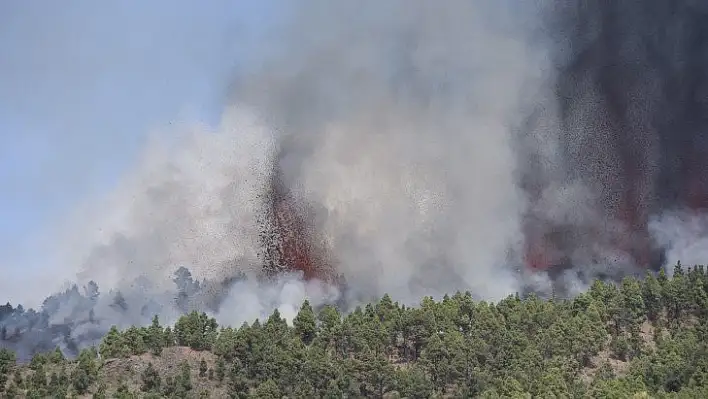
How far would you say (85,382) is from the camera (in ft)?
267

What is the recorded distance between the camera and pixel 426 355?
8462cm

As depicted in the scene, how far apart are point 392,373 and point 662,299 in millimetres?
36169

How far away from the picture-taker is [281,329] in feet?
→ 303

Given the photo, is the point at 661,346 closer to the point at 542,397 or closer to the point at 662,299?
the point at 662,299

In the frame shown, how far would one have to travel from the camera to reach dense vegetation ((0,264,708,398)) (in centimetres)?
7912

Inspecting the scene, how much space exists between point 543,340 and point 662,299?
821 inches

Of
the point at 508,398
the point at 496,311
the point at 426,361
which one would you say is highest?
the point at 496,311

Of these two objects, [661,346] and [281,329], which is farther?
[281,329]

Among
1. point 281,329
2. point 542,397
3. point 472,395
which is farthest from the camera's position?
point 281,329

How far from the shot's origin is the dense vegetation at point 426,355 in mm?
79125

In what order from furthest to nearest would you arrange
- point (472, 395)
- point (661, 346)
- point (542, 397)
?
point (661, 346)
point (472, 395)
point (542, 397)

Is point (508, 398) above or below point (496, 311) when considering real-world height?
below

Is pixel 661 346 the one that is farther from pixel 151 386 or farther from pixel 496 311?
pixel 151 386

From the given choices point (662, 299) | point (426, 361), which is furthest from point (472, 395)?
point (662, 299)
